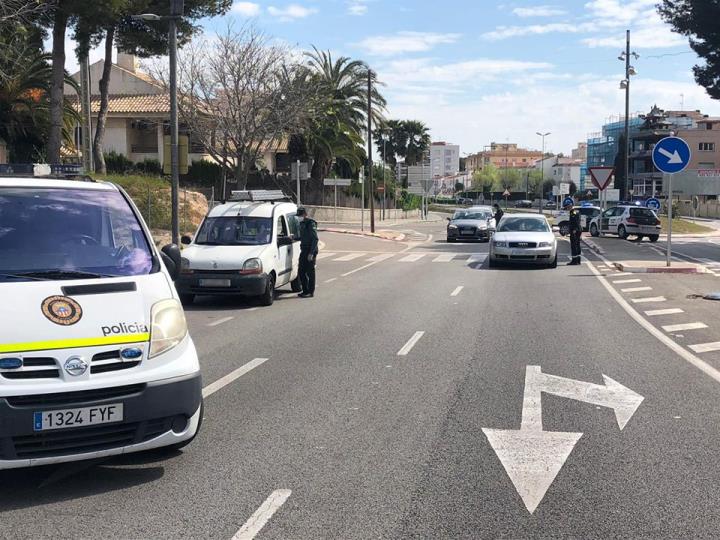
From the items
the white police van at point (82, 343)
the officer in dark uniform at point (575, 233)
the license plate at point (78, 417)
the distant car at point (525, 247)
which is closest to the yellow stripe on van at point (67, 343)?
the white police van at point (82, 343)

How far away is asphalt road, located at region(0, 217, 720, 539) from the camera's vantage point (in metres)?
4.34

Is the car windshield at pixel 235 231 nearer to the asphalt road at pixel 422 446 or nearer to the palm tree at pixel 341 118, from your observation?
the asphalt road at pixel 422 446

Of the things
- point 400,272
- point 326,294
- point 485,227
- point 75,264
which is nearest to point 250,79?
point 485,227

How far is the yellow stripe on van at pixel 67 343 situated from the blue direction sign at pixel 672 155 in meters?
15.6

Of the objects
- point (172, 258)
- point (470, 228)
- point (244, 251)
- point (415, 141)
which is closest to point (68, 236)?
point (172, 258)

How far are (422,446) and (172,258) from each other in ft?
8.65

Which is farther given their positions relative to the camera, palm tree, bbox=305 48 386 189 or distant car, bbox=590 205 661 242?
palm tree, bbox=305 48 386 189

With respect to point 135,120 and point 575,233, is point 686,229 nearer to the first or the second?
point 575,233

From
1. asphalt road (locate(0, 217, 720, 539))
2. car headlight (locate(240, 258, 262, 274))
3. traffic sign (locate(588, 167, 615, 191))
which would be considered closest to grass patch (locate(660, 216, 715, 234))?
traffic sign (locate(588, 167, 615, 191))

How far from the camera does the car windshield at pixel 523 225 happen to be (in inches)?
885

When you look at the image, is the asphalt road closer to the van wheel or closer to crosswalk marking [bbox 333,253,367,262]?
the van wheel

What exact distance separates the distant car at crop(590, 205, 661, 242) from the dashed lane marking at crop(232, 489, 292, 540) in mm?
34364

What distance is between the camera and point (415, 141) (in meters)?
98.5

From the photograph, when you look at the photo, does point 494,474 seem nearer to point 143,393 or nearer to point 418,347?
point 143,393
